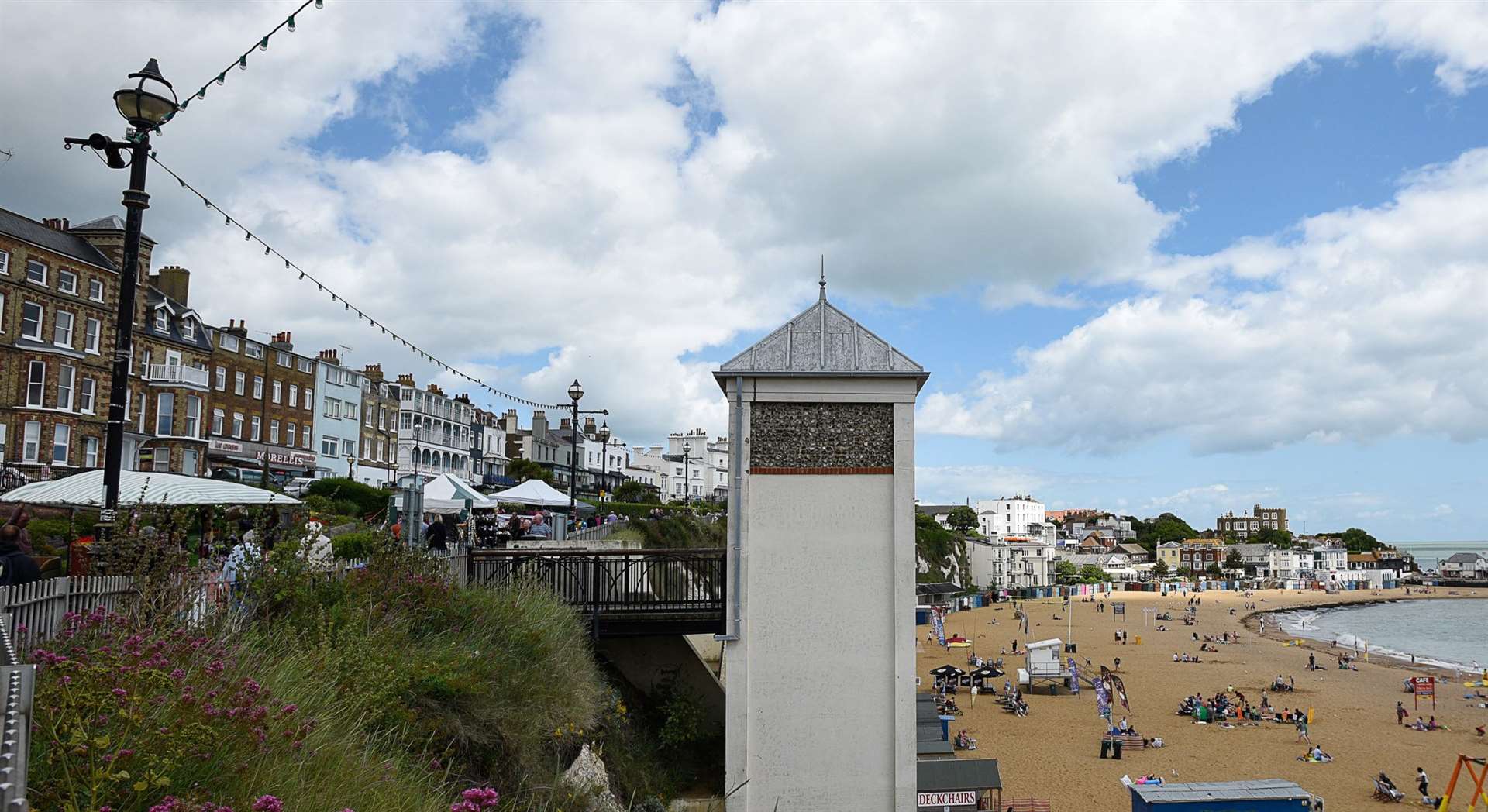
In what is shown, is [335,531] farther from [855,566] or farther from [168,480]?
[855,566]

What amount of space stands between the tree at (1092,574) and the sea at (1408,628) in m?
29.0

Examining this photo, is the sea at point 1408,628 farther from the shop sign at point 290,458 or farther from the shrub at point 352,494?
the shop sign at point 290,458

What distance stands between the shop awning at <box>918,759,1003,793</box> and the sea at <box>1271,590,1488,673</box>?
46.1m

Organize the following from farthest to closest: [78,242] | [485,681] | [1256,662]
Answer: [1256,662]
[78,242]
[485,681]

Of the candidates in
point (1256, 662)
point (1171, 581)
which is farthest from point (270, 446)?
point (1171, 581)

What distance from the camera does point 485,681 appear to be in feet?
31.1

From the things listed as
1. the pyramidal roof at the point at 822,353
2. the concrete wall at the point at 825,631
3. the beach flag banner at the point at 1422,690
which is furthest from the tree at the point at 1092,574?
the pyramidal roof at the point at 822,353

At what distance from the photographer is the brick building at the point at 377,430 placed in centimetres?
5634

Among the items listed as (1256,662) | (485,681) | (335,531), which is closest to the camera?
(485,681)

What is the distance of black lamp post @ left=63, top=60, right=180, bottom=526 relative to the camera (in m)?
8.62

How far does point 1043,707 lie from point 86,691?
118ft

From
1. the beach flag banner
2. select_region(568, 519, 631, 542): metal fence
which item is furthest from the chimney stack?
the beach flag banner

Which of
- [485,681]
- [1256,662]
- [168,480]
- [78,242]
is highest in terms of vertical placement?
[78,242]

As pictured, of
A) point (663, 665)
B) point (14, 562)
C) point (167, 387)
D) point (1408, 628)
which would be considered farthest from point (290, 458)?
point (1408, 628)
